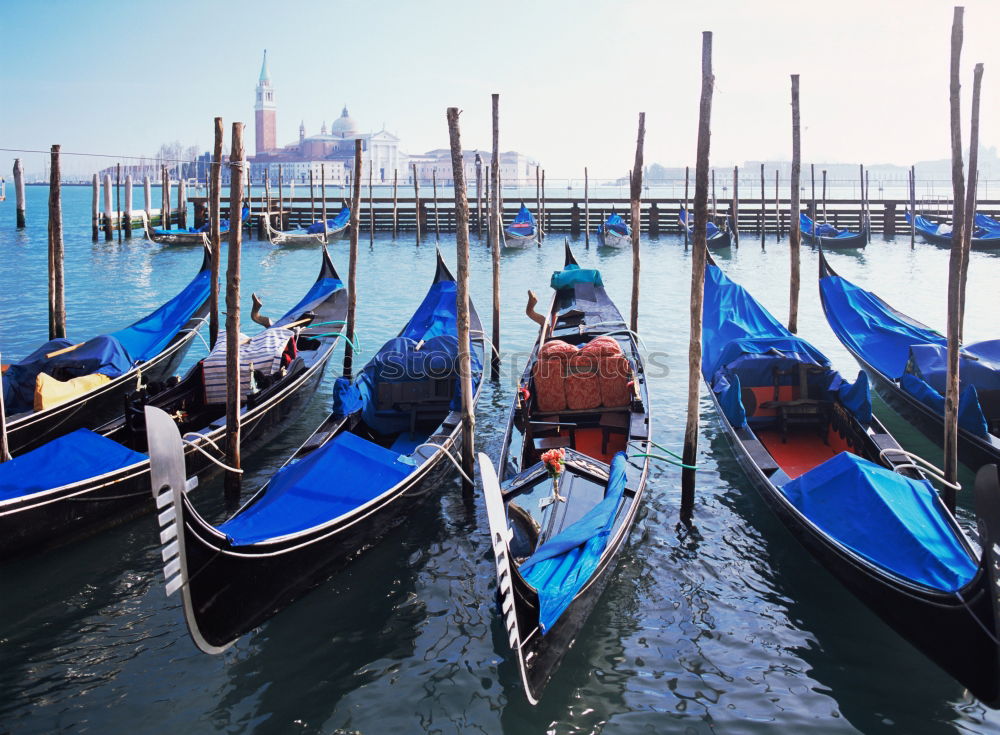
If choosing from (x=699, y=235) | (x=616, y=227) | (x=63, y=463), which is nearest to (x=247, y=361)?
(x=63, y=463)

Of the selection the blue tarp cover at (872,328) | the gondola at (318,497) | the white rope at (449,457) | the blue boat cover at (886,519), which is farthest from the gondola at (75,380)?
the blue tarp cover at (872,328)

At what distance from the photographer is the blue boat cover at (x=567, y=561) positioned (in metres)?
3.29

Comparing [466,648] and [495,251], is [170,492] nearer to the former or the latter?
[466,648]

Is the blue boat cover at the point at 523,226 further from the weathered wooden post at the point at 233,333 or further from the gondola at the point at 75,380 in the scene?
the weathered wooden post at the point at 233,333

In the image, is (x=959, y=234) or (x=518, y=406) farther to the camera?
(x=518, y=406)

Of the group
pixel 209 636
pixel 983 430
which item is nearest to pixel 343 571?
pixel 209 636

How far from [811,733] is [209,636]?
249 cm

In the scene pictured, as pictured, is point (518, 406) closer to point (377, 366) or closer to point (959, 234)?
point (377, 366)

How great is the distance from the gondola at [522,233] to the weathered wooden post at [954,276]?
59.1 ft

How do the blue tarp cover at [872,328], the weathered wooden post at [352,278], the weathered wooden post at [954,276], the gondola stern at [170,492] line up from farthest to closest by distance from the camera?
the weathered wooden post at [352,278], the blue tarp cover at [872,328], the weathered wooden post at [954,276], the gondola stern at [170,492]

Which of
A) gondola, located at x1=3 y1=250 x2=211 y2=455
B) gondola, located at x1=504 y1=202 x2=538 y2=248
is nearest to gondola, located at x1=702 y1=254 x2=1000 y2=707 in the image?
gondola, located at x1=3 y1=250 x2=211 y2=455

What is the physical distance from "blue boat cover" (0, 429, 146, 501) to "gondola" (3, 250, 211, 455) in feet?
3.66

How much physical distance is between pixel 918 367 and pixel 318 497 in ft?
15.1

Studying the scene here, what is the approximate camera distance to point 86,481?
4562 millimetres
